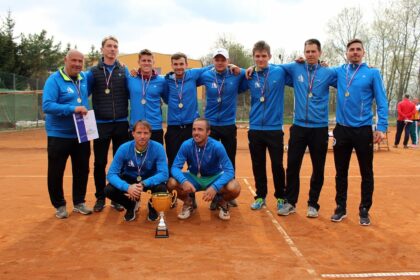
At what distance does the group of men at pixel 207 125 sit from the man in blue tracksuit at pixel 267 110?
0.01 m

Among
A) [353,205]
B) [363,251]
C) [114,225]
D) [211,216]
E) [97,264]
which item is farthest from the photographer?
[353,205]

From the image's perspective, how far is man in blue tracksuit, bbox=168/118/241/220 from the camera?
18.2 ft

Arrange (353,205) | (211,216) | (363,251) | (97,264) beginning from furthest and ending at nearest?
(353,205) → (211,216) → (363,251) → (97,264)

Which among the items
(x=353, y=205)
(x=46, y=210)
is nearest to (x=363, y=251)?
(x=353, y=205)

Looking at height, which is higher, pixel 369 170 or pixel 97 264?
pixel 369 170

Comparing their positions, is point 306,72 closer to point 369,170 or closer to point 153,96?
point 369,170

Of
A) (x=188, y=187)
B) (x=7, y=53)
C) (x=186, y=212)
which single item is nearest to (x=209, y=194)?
(x=188, y=187)

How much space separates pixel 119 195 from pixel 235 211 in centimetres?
171

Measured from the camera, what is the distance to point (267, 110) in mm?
5969

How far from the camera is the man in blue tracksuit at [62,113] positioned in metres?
5.47

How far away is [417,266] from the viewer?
4.09 m

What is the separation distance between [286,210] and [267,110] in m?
1.38

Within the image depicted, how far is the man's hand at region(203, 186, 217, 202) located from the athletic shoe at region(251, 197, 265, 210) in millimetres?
1073

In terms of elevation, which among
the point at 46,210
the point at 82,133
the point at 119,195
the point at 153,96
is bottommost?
the point at 46,210
